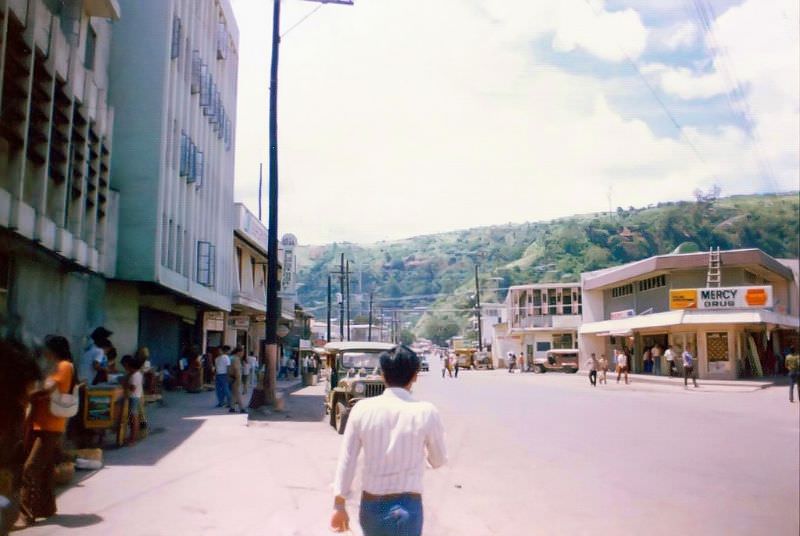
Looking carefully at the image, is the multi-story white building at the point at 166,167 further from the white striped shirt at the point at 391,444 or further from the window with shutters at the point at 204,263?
the white striped shirt at the point at 391,444

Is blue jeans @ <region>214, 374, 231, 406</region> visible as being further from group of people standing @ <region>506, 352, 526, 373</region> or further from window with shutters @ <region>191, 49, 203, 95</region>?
group of people standing @ <region>506, 352, 526, 373</region>

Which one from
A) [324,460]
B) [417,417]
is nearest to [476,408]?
[324,460]

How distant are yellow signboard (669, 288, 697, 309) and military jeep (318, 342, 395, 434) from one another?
1531cm

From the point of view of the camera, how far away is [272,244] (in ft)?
59.0

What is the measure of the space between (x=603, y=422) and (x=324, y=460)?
7.04 metres

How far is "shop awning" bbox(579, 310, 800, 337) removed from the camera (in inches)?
1002

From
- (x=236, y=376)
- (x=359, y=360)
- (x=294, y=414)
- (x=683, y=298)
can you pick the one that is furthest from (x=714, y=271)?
(x=236, y=376)

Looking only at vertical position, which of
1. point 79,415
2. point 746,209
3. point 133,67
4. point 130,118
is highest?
point 133,67

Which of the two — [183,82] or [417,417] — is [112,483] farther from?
[183,82]

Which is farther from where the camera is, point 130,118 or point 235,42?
point 235,42

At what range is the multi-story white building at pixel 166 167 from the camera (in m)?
18.7

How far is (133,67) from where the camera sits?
18891 millimetres

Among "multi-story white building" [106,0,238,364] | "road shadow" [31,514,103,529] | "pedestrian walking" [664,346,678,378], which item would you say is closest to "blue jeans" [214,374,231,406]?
"multi-story white building" [106,0,238,364]

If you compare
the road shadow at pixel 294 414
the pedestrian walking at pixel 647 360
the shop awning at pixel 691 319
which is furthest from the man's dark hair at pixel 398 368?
the pedestrian walking at pixel 647 360
